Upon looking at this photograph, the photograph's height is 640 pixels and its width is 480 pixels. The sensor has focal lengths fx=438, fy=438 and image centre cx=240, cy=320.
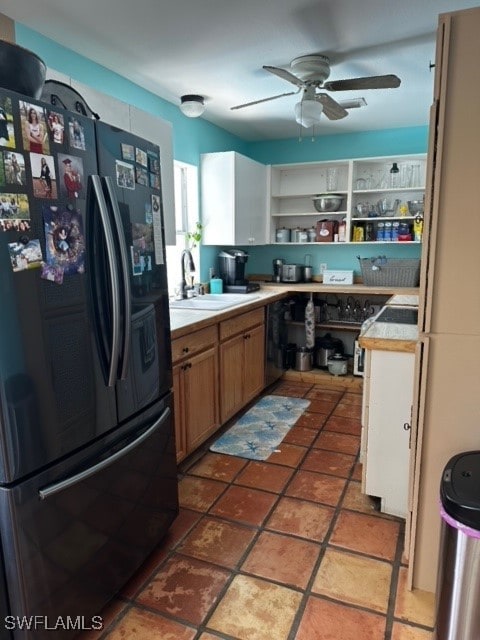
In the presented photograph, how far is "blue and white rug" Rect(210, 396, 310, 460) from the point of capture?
2852 millimetres

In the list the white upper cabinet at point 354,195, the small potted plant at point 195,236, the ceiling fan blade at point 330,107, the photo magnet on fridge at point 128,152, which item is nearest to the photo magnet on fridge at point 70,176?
the photo magnet on fridge at point 128,152

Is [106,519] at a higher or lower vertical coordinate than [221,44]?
lower

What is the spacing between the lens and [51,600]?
134 centimetres

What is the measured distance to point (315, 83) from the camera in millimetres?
2707

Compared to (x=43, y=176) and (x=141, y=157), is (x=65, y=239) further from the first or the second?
(x=141, y=157)

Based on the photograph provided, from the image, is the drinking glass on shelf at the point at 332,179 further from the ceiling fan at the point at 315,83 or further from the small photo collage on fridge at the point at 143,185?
the small photo collage on fridge at the point at 143,185

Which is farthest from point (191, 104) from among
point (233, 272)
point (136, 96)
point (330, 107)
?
point (233, 272)

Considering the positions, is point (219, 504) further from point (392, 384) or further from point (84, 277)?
point (84, 277)

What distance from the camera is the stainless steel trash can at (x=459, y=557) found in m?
1.22

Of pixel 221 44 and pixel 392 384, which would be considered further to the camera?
pixel 221 44

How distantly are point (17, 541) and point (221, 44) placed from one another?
2480 mm

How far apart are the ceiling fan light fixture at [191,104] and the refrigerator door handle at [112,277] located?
2.15m

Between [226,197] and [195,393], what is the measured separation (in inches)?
78.9

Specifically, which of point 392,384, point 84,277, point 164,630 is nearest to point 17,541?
point 164,630
